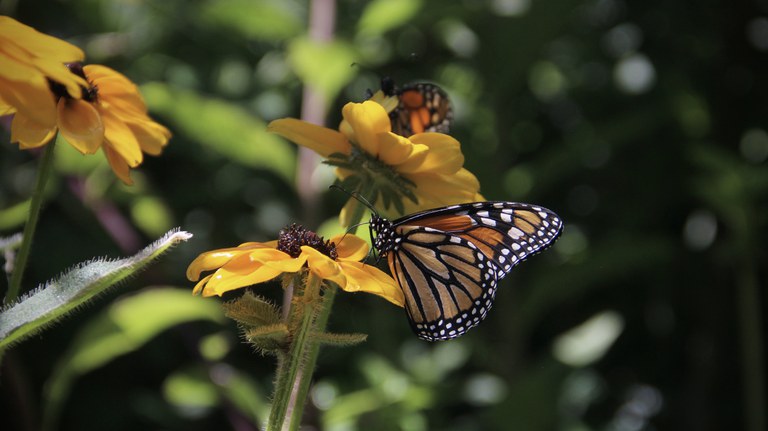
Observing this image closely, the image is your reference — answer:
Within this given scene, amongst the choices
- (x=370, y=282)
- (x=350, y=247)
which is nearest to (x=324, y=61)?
(x=350, y=247)

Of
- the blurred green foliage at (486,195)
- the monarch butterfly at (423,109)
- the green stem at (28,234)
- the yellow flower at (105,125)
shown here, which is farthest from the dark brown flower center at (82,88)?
the blurred green foliage at (486,195)

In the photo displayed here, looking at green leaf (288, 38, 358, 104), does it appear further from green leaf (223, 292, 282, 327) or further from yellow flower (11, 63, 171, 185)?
green leaf (223, 292, 282, 327)

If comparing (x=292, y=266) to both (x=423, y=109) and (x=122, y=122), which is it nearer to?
(x=122, y=122)

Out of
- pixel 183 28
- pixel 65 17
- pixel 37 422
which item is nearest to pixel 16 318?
pixel 37 422

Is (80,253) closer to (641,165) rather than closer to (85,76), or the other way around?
(85,76)

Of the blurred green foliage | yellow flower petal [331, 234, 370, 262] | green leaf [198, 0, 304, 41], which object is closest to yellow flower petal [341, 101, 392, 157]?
yellow flower petal [331, 234, 370, 262]

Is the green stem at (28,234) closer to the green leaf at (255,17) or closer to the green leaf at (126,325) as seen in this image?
the green leaf at (126,325)
